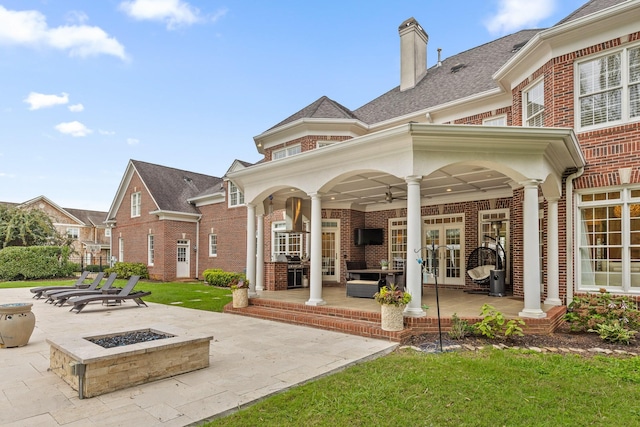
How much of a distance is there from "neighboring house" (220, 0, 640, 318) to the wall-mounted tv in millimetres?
1096

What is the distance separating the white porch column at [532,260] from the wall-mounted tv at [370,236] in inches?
284

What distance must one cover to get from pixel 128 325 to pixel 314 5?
517 inches

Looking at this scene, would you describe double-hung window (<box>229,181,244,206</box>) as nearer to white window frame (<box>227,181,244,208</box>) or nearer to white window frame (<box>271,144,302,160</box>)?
white window frame (<box>227,181,244,208</box>)

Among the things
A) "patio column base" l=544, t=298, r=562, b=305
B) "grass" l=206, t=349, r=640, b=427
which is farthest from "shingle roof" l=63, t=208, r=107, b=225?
"grass" l=206, t=349, r=640, b=427

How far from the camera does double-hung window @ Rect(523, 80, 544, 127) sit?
930cm

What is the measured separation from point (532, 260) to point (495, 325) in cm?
142

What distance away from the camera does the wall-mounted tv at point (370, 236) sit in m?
14.0

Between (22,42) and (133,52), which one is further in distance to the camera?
(133,52)

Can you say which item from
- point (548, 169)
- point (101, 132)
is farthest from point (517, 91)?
→ point (101, 132)

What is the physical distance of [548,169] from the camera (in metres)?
7.22

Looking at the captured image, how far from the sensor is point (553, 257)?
8086mm

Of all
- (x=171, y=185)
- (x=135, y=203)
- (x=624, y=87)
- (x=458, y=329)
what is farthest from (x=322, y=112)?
(x=135, y=203)

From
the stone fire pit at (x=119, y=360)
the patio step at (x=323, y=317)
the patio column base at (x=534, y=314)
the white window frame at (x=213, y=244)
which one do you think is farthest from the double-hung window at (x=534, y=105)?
the white window frame at (x=213, y=244)

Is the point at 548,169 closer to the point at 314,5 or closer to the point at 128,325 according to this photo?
the point at 128,325
